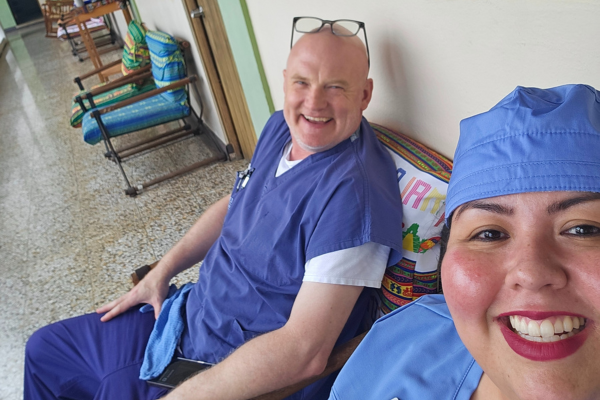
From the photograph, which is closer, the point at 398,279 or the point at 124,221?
the point at 398,279

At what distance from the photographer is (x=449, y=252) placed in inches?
29.0

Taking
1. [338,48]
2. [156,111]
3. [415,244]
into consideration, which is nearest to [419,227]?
[415,244]

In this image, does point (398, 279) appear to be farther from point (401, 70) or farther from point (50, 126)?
point (50, 126)

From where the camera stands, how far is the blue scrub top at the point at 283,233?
1234 millimetres

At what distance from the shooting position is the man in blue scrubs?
47.7 inches

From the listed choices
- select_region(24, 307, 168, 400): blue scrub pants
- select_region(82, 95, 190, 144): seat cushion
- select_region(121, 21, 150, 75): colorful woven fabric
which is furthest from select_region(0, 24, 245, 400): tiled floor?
select_region(121, 21, 150, 75): colorful woven fabric

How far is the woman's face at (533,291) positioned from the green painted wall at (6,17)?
16.5 metres

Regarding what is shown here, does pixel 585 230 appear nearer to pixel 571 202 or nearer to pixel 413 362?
pixel 571 202

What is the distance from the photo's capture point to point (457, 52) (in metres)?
1.15

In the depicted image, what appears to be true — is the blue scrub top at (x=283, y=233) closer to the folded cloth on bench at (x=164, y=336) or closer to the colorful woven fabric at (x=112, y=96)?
the folded cloth on bench at (x=164, y=336)

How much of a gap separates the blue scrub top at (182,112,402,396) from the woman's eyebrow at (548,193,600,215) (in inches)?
23.4

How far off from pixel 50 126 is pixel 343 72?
531cm

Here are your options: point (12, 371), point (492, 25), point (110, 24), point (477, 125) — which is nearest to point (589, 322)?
point (477, 125)

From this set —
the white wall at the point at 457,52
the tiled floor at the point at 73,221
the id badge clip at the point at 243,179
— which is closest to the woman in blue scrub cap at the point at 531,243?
the white wall at the point at 457,52
